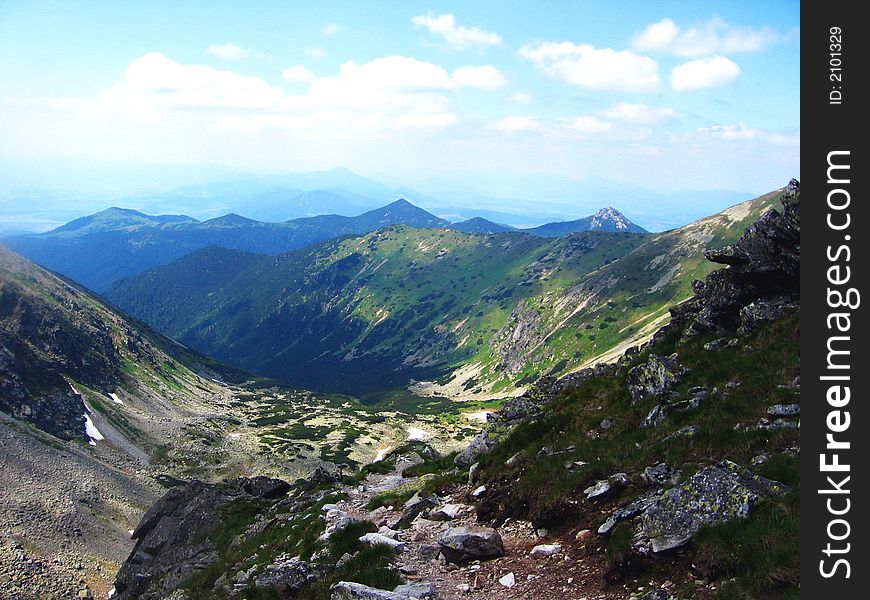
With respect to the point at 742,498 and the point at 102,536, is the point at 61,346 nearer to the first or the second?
the point at 102,536

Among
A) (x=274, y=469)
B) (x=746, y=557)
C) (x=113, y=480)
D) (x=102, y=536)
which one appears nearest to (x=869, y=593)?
(x=746, y=557)

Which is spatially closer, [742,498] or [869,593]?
[869,593]

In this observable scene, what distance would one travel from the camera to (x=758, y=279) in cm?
2280

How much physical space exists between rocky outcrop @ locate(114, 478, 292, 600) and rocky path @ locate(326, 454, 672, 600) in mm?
20978

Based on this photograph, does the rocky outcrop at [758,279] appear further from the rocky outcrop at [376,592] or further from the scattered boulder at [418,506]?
the rocky outcrop at [376,592]

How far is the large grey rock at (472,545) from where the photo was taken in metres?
14.4

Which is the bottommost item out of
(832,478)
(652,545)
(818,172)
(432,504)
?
(432,504)

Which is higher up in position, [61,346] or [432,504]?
[432,504]

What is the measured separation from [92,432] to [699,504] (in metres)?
131

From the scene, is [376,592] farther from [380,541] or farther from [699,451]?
[699,451]

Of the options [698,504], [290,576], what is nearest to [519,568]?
[698,504]

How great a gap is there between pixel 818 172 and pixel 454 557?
45.0ft

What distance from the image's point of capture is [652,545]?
435 inches

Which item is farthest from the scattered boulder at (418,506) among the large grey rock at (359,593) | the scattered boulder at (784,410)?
the scattered boulder at (784,410)
